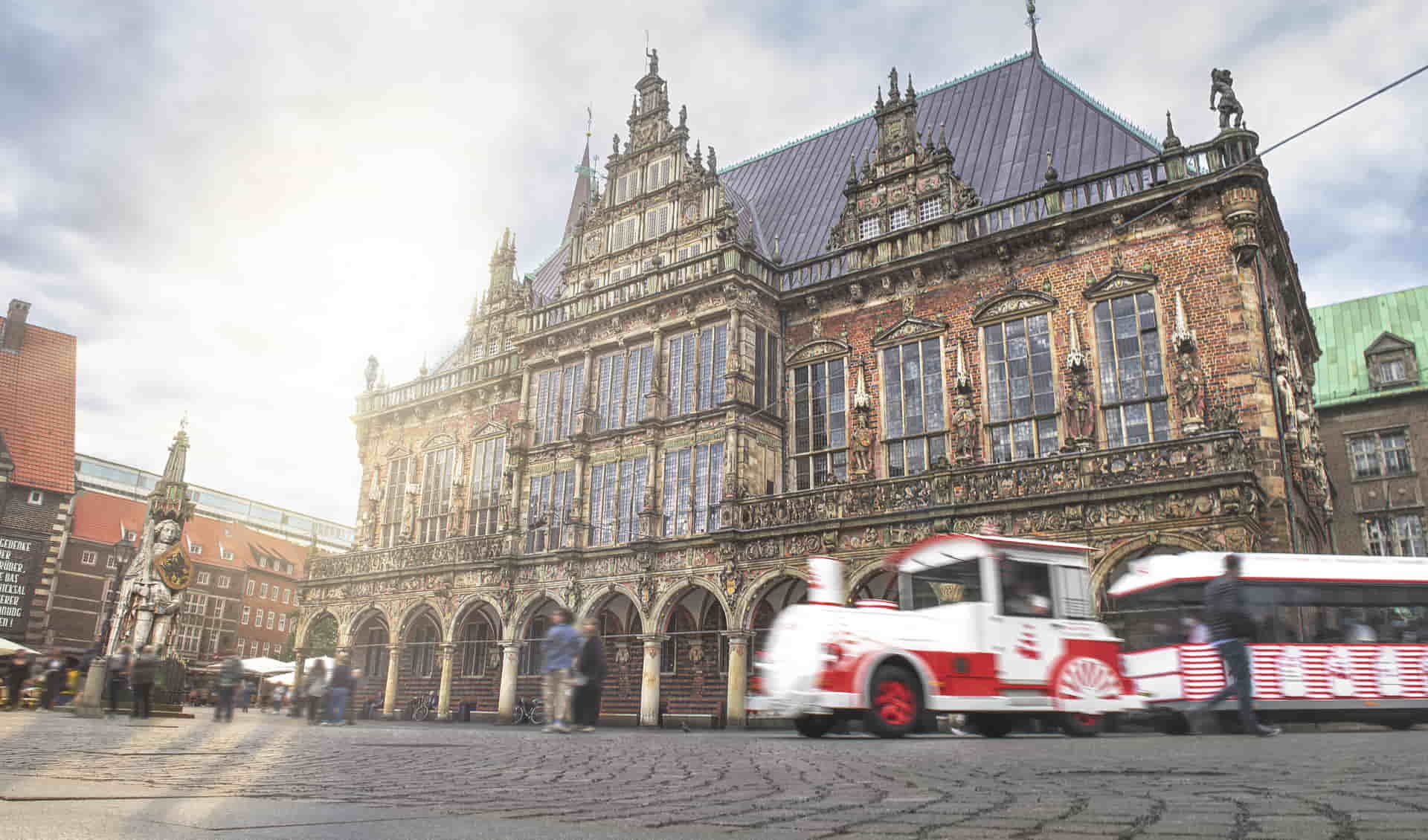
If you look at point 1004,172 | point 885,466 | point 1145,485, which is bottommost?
point 1145,485

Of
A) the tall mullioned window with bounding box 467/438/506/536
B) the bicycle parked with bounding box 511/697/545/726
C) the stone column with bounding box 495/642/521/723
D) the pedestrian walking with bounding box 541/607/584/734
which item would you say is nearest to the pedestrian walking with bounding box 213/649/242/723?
the stone column with bounding box 495/642/521/723

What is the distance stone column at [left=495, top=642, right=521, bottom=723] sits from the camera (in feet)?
88.3

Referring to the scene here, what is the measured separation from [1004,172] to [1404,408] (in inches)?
848

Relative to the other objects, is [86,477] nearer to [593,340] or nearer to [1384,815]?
[593,340]

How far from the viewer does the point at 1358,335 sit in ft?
129

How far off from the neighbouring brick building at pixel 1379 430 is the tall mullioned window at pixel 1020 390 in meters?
21.1

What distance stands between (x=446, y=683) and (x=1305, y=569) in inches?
911

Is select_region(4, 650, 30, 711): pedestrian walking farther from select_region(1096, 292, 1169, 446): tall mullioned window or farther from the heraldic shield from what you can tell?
select_region(1096, 292, 1169, 446): tall mullioned window

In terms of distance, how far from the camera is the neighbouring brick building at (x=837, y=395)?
19859mm

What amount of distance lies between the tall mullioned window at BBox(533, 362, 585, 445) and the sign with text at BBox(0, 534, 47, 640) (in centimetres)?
3452

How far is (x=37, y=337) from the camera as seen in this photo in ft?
179

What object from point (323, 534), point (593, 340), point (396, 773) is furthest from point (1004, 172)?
point (323, 534)

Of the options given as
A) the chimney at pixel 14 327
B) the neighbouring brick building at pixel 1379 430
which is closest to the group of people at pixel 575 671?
the neighbouring brick building at pixel 1379 430

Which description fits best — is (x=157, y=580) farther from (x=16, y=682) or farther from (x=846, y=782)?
(x=846, y=782)
